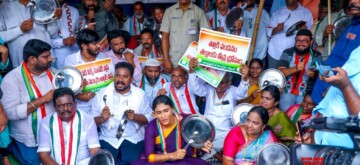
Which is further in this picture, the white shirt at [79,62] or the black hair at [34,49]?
the white shirt at [79,62]

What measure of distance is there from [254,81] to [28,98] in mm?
2551

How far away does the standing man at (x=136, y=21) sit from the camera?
8.47 metres

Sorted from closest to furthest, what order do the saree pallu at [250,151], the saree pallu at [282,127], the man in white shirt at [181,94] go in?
the saree pallu at [250,151] → the saree pallu at [282,127] → the man in white shirt at [181,94]

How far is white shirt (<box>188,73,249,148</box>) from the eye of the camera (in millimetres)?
6289

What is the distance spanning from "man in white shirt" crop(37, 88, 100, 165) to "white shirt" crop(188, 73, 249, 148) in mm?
1380

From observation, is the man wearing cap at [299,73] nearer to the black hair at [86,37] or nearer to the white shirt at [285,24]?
the white shirt at [285,24]

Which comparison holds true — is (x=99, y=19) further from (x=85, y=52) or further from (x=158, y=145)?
(x=158, y=145)

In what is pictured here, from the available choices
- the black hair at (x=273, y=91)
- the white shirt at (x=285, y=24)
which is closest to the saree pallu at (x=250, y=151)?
the black hair at (x=273, y=91)

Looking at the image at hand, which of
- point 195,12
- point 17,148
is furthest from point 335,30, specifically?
point 17,148

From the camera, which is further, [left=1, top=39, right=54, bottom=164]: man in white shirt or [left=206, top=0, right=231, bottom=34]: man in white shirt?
[left=206, top=0, right=231, bottom=34]: man in white shirt

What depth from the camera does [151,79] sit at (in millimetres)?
6871

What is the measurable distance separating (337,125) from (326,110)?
2.81 feet

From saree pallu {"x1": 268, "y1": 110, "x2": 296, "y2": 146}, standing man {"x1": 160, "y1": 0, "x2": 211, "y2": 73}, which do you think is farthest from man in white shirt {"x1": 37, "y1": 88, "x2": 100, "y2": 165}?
standing man {"x1": 160, "y1": 0, "x2": 211, "y2": 73}

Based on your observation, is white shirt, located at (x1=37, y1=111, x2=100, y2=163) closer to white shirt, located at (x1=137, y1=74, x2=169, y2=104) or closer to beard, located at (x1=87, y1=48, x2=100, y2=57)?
beard, located at (x1=87, y1=48, x2=100, y2=57)
